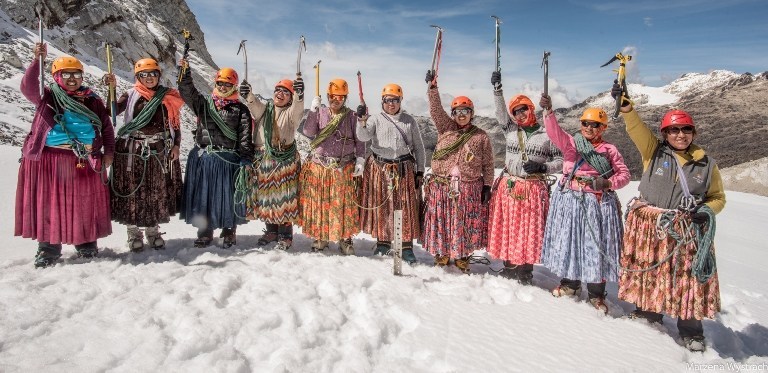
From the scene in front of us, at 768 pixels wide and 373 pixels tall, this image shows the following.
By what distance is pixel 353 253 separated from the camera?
4695mm

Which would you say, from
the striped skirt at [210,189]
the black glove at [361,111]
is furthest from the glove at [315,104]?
the striped skirt at [210,189]

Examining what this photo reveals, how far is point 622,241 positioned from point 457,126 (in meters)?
1.81

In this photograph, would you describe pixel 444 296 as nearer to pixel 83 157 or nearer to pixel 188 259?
pixel 188 259

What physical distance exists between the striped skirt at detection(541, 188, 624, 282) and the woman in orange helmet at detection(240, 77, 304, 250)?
2639 millimetres

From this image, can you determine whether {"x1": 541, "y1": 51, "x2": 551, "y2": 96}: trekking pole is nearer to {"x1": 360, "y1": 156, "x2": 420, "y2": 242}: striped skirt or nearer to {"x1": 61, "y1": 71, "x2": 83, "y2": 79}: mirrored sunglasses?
{"x1": 360, "y1": 156, "x2": 420, "y2": 242}: striped skirt

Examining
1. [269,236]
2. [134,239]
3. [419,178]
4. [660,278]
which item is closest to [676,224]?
[660,278]

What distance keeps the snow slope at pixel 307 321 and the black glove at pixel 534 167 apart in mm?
1072

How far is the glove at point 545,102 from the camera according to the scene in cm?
365

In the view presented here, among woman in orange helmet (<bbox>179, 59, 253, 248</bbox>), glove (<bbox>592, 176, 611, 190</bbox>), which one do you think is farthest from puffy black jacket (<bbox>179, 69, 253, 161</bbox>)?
glove (<bbox>592, 176, 611, 190</bbox>)

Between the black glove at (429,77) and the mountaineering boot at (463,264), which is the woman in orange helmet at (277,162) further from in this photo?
the mountaineering boot at (463,264)

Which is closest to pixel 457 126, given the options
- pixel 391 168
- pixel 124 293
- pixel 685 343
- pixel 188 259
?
pixel 391 168

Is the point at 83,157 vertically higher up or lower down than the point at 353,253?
higher up

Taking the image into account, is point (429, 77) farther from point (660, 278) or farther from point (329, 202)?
point (660, 278)

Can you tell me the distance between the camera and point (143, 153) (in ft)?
13.7
